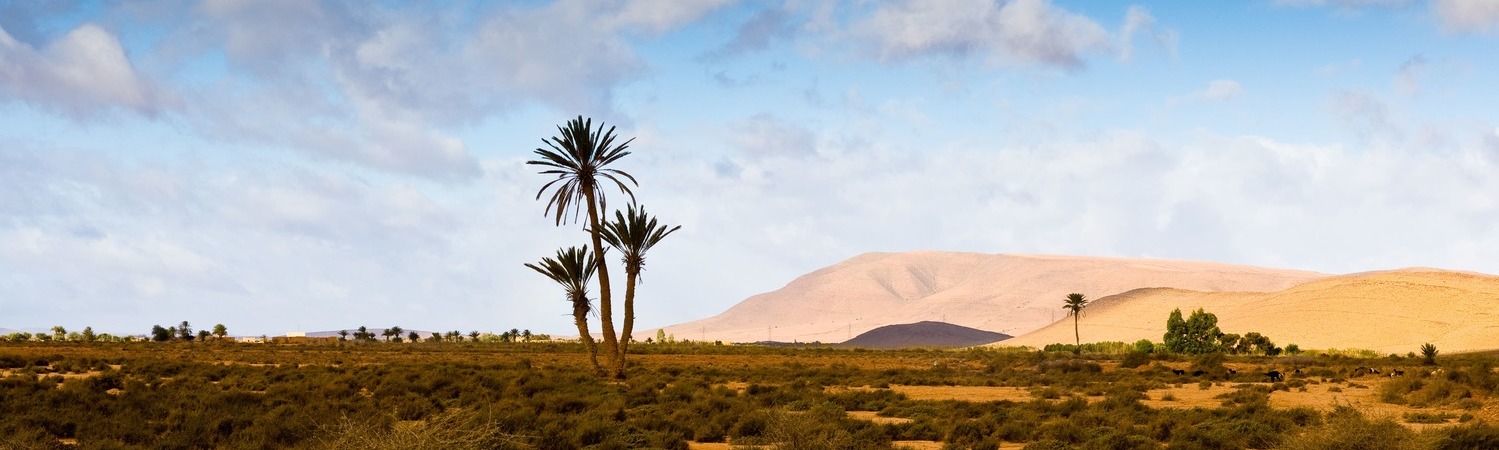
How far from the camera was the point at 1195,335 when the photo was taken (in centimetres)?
9275

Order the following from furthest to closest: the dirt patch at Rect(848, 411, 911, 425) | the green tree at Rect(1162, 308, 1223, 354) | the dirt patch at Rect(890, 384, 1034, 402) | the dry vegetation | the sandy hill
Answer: the sandy hill
the green tree at Rect(1162, 308, 1223, 354)
the dirt patch at Rect(890, 384, 1034, 402)
the dirt patch at Rect(848, 411, 911, 425)
the dry vegetation

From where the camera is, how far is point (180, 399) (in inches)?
805

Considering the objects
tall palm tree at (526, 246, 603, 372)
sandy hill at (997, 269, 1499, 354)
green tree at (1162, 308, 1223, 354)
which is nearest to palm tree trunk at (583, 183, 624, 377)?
tall palm tree at (526, 246, 603, 372)

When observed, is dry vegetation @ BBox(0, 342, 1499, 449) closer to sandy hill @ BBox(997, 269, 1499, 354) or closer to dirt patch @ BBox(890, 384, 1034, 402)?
dirt patch @ BBox(890, 384, 1034, 402)

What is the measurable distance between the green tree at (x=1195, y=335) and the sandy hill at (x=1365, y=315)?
77.1 feet

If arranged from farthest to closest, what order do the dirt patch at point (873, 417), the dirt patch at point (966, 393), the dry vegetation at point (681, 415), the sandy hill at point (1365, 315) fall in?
the sandy hill at point (1365, 315), the dirt patch at point (966, 393), the dirt patch at point (873, 417), the dry vegetation at point (681, 415)

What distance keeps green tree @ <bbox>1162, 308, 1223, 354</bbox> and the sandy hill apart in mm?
23500

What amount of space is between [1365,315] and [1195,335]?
137ft

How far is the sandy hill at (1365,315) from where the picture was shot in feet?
367

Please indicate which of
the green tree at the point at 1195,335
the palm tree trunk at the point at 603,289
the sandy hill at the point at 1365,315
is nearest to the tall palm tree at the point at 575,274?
the palm tree trunk at the point at 603,289

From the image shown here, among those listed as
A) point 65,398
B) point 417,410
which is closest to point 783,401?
point 417,410

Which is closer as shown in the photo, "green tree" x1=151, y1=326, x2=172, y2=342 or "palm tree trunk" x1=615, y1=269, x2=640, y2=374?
"palm tree trunk" x1=615, y1=269, x2=640, y2=374

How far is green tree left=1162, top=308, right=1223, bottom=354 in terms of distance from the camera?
91.5 metres

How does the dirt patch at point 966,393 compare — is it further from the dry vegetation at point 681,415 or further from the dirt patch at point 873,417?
the dirt patch at point 873,417
